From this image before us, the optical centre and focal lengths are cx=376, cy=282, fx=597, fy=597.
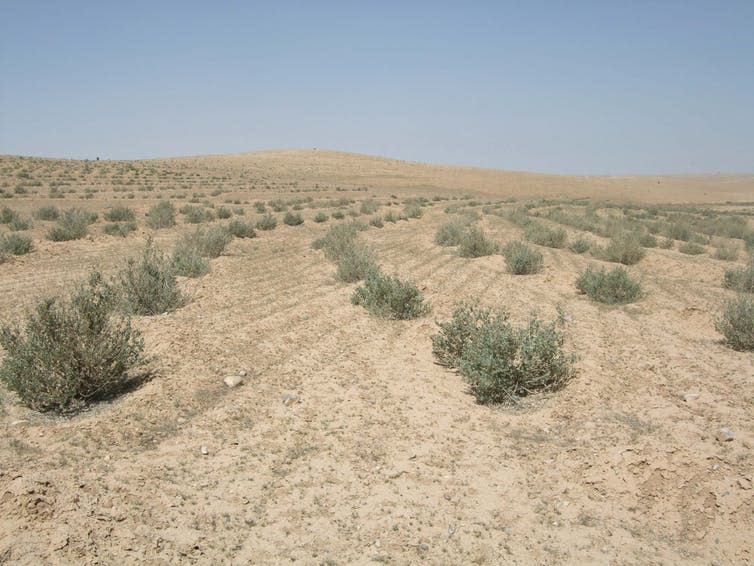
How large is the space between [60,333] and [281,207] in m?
26.7

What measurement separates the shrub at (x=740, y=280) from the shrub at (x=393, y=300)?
288 inches

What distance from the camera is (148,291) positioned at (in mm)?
9781

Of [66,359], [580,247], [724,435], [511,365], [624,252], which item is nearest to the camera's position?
[724,435]

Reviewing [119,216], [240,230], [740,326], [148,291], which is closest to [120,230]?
[240,230]

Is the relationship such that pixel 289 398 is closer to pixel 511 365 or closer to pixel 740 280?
pixel 511 365

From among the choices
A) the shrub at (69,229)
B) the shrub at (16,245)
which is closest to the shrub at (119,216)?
the shrub at (69,229)

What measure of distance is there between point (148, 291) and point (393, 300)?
13.2ft

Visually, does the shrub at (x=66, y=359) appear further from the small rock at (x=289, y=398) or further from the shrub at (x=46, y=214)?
the shrub at (x=46, y=214)

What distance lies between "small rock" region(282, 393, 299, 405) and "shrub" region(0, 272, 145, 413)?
189 cm

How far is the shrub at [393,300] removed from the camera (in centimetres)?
982

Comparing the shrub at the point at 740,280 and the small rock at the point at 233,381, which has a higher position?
the shrub at the point at 740,280

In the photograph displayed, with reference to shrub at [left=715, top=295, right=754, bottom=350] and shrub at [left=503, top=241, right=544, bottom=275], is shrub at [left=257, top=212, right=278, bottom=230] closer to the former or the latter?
shrub at [left=503, top=241, right=544, bottom=275]

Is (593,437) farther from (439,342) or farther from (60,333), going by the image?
(60,333)

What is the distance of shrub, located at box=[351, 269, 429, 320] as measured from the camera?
32.2ft
